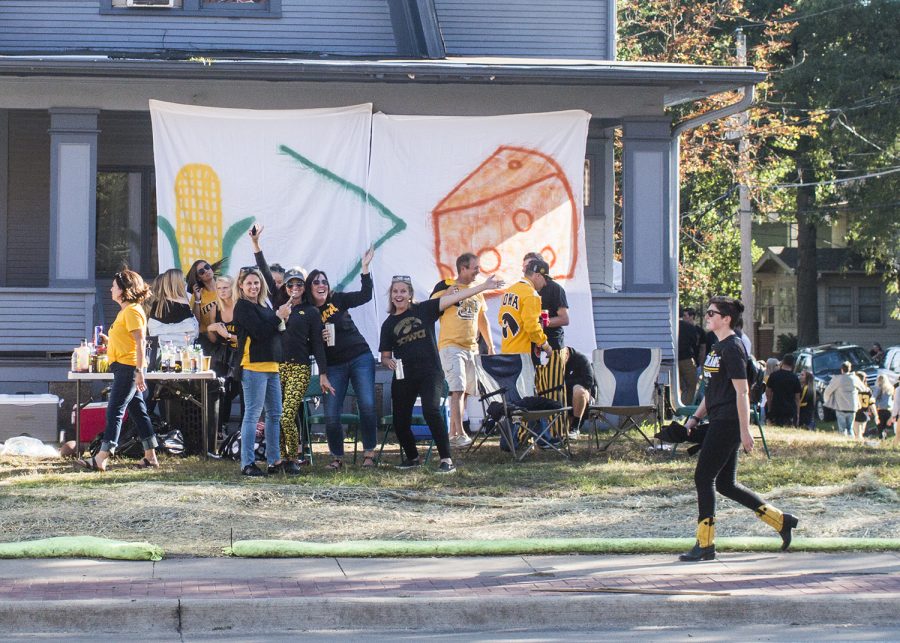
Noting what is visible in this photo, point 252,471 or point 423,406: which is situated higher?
point 423,406

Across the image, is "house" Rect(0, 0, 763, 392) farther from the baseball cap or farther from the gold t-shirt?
A: the gold t-shirt

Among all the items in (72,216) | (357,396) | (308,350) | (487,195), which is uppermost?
(487,195)

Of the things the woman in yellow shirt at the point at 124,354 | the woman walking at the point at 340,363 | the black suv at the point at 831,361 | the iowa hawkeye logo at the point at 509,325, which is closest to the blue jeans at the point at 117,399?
the woman in yellow shirt at the point at 124,354

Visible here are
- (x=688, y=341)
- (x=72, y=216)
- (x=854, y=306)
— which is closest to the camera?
(x=72, y=216)

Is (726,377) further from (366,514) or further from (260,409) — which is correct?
(260,409)

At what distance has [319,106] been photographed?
655 inches

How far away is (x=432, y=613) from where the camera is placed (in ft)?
24.2

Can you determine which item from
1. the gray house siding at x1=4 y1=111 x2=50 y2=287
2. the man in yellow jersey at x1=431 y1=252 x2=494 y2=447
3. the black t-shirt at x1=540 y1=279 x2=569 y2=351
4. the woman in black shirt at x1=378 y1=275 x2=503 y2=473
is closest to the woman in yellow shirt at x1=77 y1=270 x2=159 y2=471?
the woman in black shirt at x1=378 y1=275 x2=503 y2=473

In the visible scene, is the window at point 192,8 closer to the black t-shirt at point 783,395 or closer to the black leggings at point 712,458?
the black t-shirt at point 783,395

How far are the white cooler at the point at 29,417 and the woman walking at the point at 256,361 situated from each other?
11.2 feet

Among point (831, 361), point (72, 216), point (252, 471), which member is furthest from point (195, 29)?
point (831, 361)

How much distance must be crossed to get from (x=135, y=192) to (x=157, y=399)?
5731 mm

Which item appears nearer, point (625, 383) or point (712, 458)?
point (712, 458)

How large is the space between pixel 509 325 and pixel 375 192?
3.04 m
